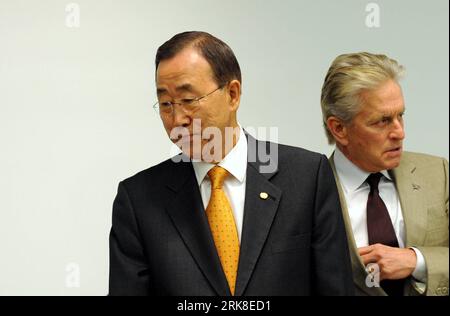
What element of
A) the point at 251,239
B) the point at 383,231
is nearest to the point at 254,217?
the point at 251,239

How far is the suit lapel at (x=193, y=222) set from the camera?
190cm

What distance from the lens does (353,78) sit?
2129 millimetres

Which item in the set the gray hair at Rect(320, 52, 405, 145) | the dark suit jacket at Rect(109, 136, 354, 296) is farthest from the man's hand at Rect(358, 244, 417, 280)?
the gray hair at Rect(320, 52, 405, 145)

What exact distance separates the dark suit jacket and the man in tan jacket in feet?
0.56

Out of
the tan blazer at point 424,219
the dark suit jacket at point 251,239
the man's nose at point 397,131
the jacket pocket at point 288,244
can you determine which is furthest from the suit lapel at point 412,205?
the jacket pocket at point 288,244

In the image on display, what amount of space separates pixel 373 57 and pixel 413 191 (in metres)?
0.38

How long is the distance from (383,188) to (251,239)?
1.63 feet

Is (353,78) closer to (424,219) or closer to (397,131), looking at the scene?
(397,131)

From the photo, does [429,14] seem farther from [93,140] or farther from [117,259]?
[117,259]

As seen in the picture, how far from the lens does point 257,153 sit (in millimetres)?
2014

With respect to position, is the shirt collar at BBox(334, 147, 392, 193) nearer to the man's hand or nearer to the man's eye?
the man's hand

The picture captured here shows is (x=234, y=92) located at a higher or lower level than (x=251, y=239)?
higher

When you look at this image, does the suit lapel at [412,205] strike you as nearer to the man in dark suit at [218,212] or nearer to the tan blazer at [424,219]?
the tan blazer at [424,219]
